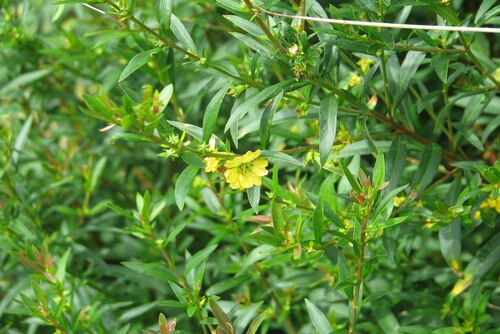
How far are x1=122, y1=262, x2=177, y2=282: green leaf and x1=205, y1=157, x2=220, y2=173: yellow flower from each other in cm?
44

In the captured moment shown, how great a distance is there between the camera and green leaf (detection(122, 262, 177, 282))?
1705mm

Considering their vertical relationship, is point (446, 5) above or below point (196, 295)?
above

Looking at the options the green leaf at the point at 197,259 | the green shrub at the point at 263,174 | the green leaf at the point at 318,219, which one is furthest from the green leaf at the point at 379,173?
the green leaf at the point at 197,259

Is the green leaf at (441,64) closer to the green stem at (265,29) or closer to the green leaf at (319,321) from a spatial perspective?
the green stem at (265,29)

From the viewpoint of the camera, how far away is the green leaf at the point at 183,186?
1382 mm

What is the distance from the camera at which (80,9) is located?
9.08 feet

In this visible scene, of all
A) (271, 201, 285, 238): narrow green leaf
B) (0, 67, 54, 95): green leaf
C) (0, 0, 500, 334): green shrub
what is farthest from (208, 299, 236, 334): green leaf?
(0, 67, 54, 95): green leaf

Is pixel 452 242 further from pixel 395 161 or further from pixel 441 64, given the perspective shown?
pixel 441 64

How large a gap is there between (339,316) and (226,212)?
401 mm

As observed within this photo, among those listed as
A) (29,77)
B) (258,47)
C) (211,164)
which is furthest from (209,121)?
(29,77)

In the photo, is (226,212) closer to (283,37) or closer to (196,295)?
(196,295)

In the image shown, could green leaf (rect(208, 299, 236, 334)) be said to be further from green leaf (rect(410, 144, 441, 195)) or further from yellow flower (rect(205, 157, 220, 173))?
green leaf (rect(410, 144, 441, 195))

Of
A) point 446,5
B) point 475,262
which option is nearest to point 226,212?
point 475,262

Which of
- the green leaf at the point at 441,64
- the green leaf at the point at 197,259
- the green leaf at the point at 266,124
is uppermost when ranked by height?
the green leaf at the point at 441,64
